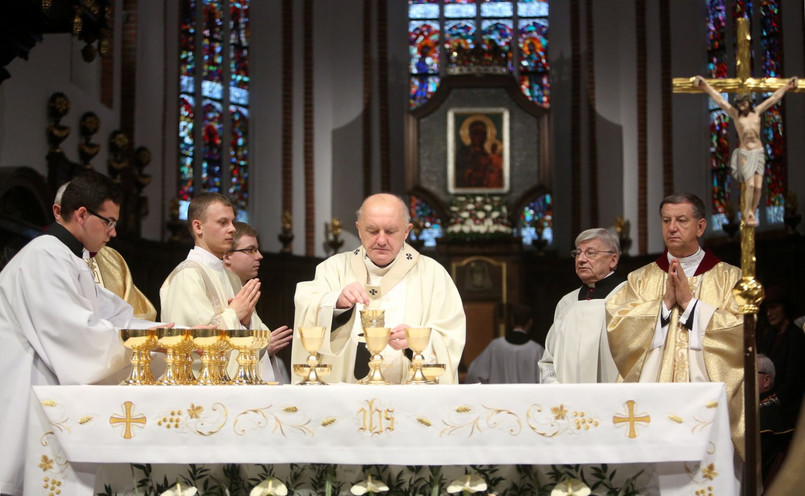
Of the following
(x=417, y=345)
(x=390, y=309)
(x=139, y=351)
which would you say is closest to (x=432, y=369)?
(x=417, y=345)

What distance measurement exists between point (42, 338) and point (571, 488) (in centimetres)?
202

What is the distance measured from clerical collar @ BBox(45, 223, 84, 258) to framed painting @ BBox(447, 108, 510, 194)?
10758 mm

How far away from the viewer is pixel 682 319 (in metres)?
4.67

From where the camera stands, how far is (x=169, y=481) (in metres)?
3.85

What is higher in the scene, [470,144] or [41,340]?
[470,144]

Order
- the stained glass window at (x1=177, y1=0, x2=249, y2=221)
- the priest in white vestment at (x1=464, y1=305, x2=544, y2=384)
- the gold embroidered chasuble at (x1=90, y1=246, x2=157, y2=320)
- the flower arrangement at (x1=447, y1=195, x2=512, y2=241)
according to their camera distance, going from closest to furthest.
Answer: the gold embroidered chasuble at (x1=90, y1=246, x2=157, y2=320)
the priest in white vestment at (x1=464, y1=305, x2=544, y2=384)
the flower arrangement at (x1=447, y1=195, x2=512, y2=241)
the stained glass window at (x1=177, y1=0, x2=249, y2=221)

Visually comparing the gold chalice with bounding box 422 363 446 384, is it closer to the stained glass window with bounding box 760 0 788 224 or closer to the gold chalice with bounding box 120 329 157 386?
the gold chalice with bounding box 120 329 157 386

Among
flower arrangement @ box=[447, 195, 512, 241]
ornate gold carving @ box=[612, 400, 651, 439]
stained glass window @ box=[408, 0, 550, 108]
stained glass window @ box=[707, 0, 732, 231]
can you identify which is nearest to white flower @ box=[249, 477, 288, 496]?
ornate gold carving @ box=[612, 400, 651, 439]

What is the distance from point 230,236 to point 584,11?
11.2 meters

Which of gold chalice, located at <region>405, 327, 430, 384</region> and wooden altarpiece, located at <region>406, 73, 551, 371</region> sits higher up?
wooden altarpiece, located at <region>406, 73, 551, 371</region>

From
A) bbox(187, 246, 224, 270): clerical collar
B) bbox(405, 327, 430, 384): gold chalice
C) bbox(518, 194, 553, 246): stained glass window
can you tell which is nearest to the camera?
bbox(405, 327, 430, 384): gold chalice

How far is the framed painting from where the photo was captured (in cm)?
1465

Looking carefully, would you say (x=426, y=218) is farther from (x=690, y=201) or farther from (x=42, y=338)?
(x=42, y=338)

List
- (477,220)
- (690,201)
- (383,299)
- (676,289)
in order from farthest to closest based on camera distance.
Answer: (477,220) < (690,201) < (383,299) < (676,289)
